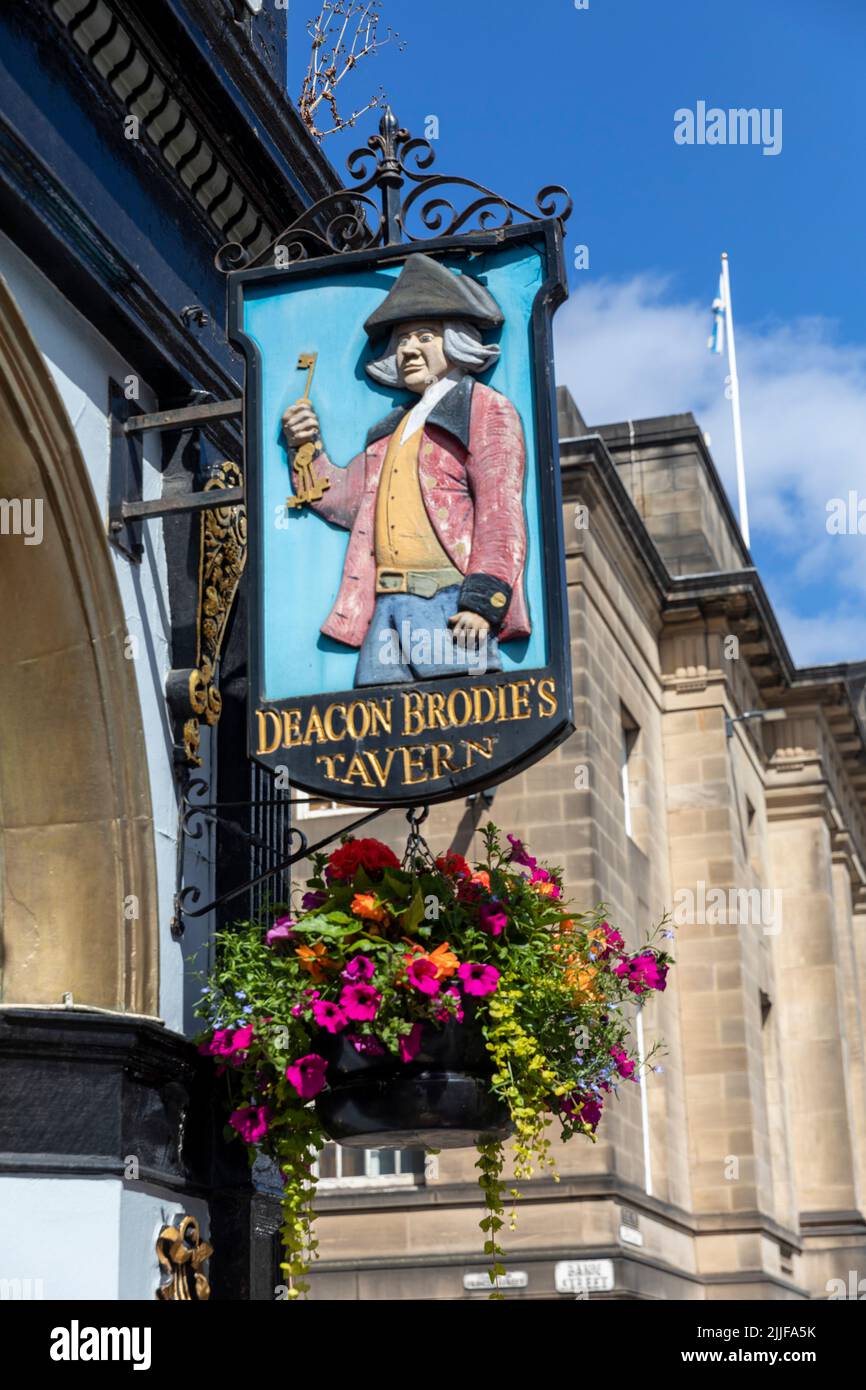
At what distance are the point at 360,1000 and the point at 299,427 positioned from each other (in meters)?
2.25

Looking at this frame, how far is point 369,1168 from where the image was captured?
69.5 feet

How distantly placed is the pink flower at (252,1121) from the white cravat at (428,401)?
8.32ft

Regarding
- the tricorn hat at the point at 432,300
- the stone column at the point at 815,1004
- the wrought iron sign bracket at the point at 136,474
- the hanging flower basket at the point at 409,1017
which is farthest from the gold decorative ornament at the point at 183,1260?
the stone column at the point at 815,1004

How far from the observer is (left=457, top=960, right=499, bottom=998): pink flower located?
6.25 m

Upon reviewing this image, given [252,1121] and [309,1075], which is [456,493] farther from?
[252,1121]

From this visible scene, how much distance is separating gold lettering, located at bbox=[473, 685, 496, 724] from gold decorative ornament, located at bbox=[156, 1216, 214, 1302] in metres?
2.36

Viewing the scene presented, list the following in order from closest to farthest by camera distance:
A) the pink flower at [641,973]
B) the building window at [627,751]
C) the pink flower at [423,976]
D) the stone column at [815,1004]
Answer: the pink flower at [423,976], the pink flower at [641,973], the building window at [627,751], the stone column at [815,1004]

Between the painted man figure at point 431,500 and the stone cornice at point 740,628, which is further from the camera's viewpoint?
the stone cornice at point 740,628

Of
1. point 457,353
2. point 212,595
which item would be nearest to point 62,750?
point 212,595

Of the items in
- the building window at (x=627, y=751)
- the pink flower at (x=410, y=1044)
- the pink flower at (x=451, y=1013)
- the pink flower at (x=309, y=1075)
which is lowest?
the pink flower at (x=309, y=1075)

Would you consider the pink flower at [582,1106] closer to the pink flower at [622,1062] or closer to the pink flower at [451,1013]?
the pink flower at [622,1062]

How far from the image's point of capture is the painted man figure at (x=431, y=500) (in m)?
6.63

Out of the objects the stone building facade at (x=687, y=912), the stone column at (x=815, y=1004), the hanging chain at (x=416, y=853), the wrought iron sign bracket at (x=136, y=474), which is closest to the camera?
the hanging chain at (x=416, y=853)

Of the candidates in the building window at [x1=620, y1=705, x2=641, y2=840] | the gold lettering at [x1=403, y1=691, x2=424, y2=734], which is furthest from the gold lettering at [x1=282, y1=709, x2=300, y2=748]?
the building window at [x1=620, y1=705, x2=641, y2=840]
